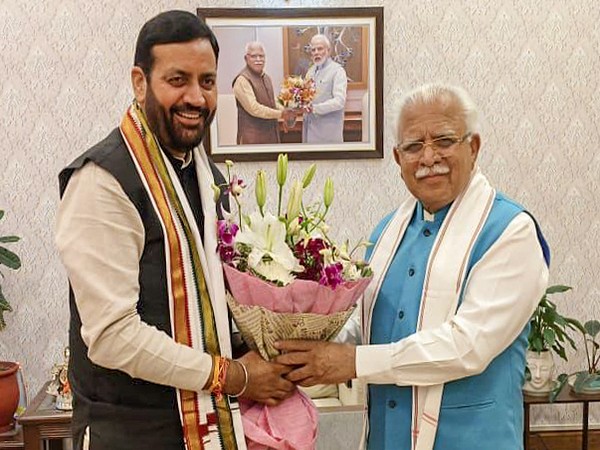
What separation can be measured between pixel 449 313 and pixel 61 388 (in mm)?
2030

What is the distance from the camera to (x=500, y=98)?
3.64 m

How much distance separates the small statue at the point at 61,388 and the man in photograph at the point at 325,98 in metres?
1.53

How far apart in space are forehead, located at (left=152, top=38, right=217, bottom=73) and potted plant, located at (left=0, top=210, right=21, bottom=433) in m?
1.92

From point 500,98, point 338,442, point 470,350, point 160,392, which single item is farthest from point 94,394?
point 500,98

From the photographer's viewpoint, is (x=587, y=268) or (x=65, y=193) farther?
(x=587, y=268)

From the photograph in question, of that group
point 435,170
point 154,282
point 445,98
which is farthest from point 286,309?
point 445,98

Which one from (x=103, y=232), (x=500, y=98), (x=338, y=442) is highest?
(x=500, y=98)

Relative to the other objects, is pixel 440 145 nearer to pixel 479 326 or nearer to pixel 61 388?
pixel 479 326

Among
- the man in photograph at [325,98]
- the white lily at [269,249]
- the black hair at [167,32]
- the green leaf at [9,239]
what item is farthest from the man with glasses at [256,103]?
the white lily at [269,249]

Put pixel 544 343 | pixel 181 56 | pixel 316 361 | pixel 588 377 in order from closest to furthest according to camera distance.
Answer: pixel 181 56
pixel 316 361
pixel 544 343
pixel 588 377

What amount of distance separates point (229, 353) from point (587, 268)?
2641 millimetres

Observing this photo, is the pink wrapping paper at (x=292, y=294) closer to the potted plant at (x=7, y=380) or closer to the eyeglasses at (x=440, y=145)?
the eyeglasses at (x=440, y=145)

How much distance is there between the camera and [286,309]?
1600mm

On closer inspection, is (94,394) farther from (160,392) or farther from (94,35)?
(94,35)
